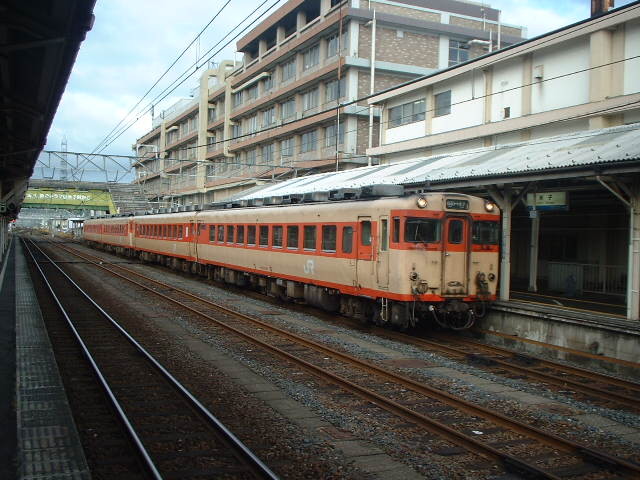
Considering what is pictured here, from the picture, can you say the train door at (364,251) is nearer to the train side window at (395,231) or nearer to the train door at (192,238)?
the train side window at (395,231)

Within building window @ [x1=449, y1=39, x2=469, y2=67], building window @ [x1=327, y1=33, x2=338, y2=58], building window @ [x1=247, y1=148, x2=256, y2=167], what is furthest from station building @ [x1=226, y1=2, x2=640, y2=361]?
building window @ [x1=247, y1=148, x2=256, y2=167]

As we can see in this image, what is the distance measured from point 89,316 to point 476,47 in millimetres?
31323

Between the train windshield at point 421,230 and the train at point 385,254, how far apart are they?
0.02 m

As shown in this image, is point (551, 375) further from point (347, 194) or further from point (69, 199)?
point (69, 199)

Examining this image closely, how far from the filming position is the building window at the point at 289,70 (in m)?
39.6

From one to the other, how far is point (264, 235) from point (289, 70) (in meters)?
25.8

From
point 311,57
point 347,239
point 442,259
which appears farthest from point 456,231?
point 311,57

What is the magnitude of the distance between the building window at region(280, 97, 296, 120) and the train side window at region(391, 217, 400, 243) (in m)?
28.7

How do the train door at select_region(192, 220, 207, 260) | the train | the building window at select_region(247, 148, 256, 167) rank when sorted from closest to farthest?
1. the train
2. the train door at select_region(192, 220, 207, 260)
3. the building window at select_region(247, 148, 256, 167)

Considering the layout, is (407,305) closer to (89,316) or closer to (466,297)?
(466,297)

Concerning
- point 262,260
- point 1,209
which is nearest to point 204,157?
point 1,209

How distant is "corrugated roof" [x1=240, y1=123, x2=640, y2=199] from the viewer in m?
11.1

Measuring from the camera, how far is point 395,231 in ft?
37.8

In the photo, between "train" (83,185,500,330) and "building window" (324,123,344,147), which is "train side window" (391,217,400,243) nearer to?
"train" (83,185,500,330)
